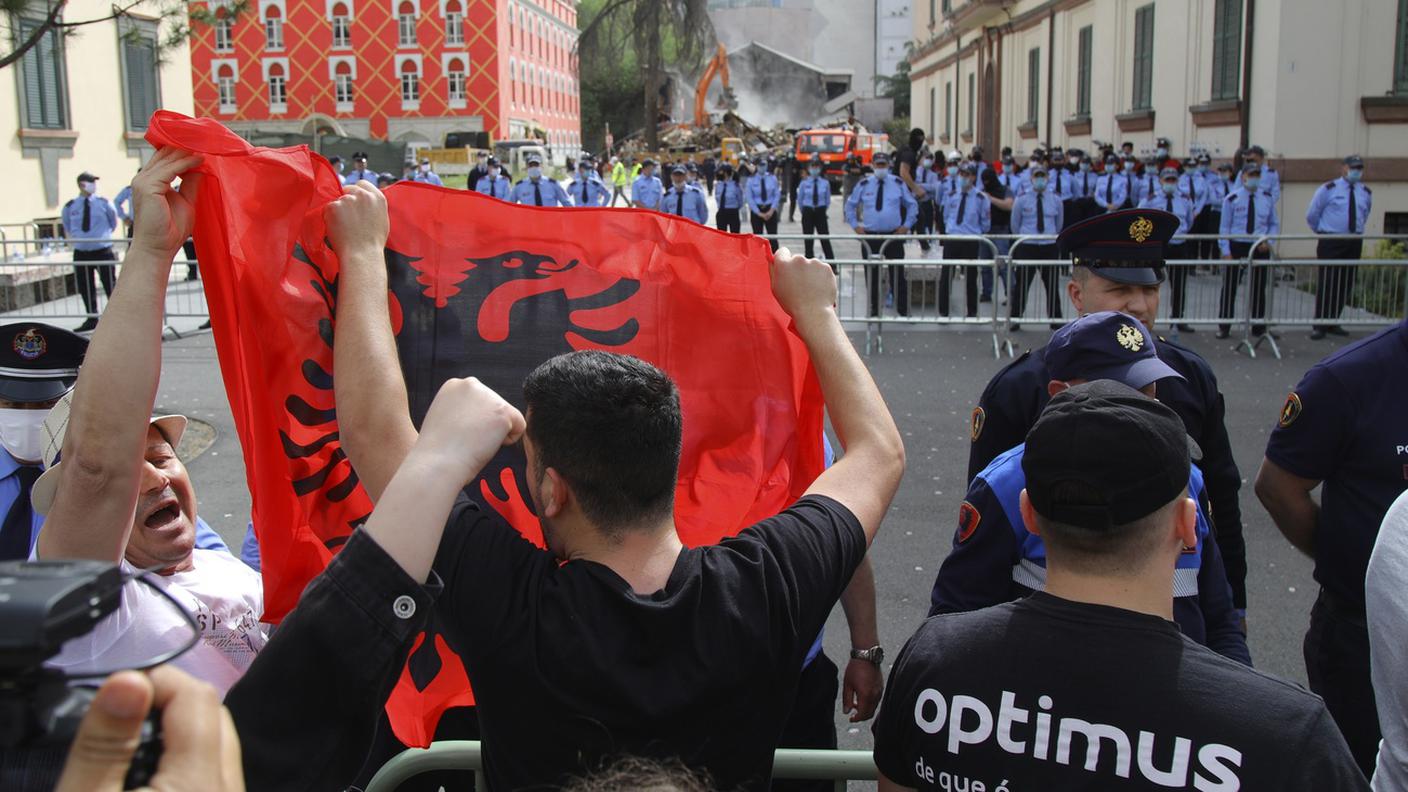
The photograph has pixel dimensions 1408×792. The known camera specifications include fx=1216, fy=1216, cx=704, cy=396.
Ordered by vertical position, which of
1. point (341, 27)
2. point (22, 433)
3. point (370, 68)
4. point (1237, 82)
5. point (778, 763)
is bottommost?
point (778, 763)

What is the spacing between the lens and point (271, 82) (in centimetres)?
6825

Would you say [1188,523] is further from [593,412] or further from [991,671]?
[593,412]

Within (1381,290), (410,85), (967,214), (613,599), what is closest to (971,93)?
(967,214)

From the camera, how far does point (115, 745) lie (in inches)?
42.1

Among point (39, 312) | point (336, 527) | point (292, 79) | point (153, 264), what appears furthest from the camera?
point (292, 79)

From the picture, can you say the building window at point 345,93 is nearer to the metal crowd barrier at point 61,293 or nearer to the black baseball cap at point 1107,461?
the metal crowd barrier at point 61,293

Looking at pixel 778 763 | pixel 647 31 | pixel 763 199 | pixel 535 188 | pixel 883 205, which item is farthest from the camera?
pixel 647 31

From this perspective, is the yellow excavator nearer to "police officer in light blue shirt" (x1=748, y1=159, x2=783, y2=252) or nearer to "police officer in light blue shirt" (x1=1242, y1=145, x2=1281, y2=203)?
"police officer in light blue shirt" (x1=748, y1=159, x2=783, y2=252)

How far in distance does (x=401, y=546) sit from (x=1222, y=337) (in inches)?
519

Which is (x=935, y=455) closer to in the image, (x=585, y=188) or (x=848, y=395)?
(x=848, y=395)

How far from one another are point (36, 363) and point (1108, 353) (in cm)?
282

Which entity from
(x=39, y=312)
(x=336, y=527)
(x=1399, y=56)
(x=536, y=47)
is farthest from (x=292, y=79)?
(x=336, y=527)

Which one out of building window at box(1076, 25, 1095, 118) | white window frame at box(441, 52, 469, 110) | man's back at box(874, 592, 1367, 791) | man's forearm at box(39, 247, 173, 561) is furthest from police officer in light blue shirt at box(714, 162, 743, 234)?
white window frame at box(441, 52, 469, 110)

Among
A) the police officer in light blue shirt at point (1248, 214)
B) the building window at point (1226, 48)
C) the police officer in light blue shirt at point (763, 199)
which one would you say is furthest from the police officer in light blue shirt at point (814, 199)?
the police officer in light blue shirt at point (1248, 214)
